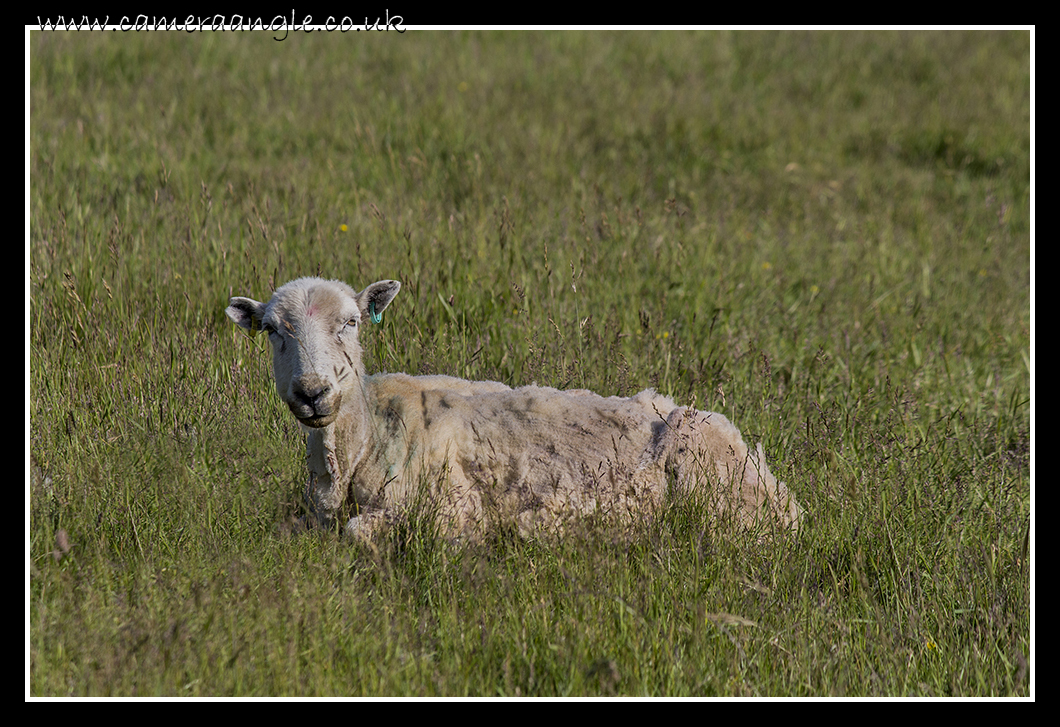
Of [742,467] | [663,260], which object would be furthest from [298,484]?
[663,260]

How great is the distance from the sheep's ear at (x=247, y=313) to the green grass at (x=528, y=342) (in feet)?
2.16

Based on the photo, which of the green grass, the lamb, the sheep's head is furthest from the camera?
the lamb

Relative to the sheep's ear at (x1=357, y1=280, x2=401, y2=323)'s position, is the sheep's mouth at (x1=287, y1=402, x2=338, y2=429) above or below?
below

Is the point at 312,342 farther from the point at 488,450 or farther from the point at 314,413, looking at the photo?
the point at 488,450

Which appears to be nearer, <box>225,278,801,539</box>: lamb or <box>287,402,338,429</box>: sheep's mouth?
<box>287,402,338,429</box>: sheep's mouth

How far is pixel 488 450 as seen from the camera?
424 cm

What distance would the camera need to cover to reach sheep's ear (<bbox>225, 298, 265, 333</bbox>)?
3.95 metres

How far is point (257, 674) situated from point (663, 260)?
15.8 ft

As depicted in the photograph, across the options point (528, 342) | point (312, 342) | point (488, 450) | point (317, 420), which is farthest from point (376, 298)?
point (528, 342)

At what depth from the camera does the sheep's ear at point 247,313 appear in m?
3.95

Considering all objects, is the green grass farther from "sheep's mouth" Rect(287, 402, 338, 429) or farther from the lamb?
"sheep's mouth" Rect(287, 402, 338, 429)

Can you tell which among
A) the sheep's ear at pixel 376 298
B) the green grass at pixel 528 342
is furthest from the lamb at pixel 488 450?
the green grass at pixel 528 342

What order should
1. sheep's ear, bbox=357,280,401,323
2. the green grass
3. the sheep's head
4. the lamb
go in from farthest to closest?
sheep's ear, bbox=357,280,401,323 → the lamb → the sheep's head → the green grass

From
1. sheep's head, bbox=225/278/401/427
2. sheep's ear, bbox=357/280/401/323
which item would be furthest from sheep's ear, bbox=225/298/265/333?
sheep's ear, bbox=357/280/401/323
